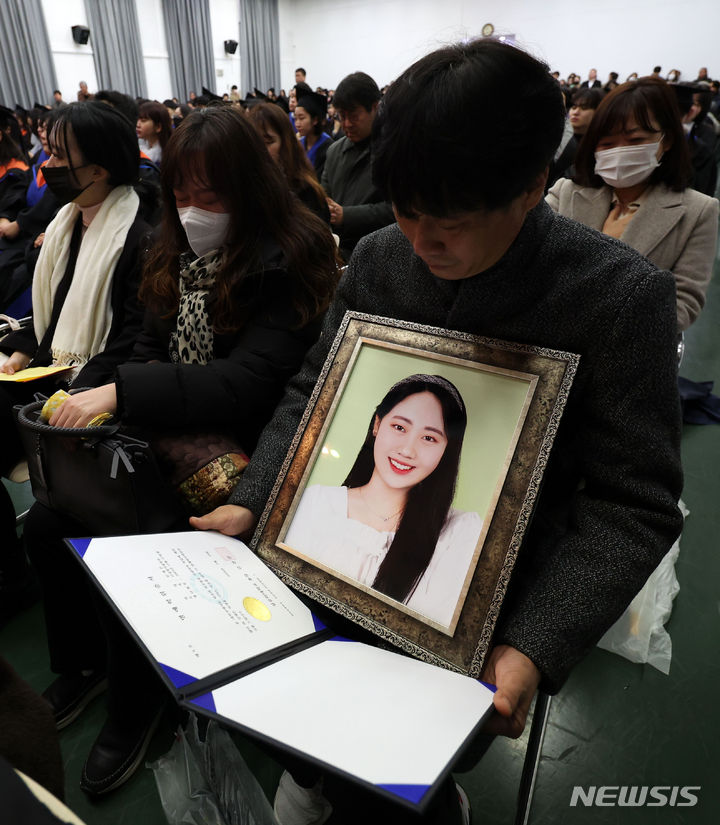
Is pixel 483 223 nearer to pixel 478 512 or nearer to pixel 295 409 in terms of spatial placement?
pixel 478 512

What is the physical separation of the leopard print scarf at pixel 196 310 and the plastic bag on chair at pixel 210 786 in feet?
2.83

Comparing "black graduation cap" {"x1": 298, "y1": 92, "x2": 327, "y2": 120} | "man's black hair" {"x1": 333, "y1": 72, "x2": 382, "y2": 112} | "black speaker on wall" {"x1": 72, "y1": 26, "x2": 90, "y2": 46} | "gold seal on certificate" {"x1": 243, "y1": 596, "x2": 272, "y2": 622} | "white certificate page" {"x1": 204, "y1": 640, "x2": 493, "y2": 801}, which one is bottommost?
"gold seal on certificate" {"x1": 243, "y1": 596, "x2": 272, "y2": 622}

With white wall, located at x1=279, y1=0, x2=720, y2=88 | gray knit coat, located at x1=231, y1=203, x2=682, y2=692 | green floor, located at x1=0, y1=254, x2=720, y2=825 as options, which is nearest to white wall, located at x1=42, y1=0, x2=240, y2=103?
white wall, located at x1=279, y1=0, x2=720, y2=88

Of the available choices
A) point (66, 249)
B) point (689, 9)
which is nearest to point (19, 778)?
point (66, 249)

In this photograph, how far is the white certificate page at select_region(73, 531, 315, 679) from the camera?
696 millimetres

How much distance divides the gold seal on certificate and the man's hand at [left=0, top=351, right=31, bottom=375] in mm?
1608

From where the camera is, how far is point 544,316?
82 cm

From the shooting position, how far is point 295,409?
118cm

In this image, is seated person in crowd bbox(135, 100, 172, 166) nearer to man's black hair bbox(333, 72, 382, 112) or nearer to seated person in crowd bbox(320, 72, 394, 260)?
seated person in crowd bbox(320, 72, 394, 260)

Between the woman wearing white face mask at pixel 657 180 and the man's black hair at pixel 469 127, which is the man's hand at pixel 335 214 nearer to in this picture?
the woman wearing white face mask at pixel 657 180

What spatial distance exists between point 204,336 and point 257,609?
804 millimetres

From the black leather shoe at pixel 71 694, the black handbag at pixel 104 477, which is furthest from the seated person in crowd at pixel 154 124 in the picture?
the black leather shoe at pixel 71 694

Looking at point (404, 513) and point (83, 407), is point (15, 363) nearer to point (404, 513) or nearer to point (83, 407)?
point (83, 407)

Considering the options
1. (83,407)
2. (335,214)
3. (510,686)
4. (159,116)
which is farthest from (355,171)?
(510,686)
